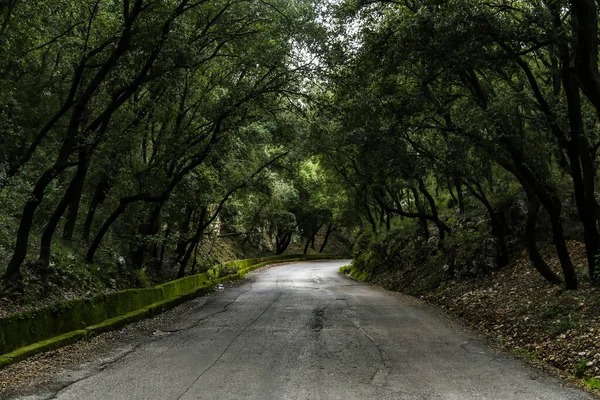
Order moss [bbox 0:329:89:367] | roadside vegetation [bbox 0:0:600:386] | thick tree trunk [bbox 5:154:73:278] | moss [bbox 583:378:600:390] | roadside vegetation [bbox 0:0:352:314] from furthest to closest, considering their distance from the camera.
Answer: roadside vegetation [bbox 0:0:352:314], thick tree trunk [bbox 5:154:73:278], roadside vegetation [bbox 0:0:600:386], moss [bbox 0:329:89:367], moss [bbox 583:378:600:390]

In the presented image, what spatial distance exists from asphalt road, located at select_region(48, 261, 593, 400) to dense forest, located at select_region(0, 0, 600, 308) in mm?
3722

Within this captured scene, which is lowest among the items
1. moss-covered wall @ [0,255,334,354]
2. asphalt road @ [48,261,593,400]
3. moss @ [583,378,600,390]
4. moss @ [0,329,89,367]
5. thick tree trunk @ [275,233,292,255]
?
moss @ [583,378,600,390]

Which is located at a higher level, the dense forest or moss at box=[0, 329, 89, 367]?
the dense forest

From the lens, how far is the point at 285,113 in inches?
661

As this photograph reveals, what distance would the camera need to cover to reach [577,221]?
14070mm

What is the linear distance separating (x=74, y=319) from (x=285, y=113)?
10.5m

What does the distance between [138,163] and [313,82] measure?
6118 mm

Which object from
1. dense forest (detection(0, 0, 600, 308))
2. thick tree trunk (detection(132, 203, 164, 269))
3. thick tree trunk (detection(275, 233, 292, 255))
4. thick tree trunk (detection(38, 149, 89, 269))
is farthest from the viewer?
thick tree trunk (detection(275, 233, 292, 255))

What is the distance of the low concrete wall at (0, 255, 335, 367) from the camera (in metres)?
6.88

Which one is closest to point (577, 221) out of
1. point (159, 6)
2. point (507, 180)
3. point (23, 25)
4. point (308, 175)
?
point (507, 180)

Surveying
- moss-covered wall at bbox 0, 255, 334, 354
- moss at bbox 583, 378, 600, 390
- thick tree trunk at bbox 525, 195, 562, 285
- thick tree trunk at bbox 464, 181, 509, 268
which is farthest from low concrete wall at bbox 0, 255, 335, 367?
thick tree trunk at bbox 464, 181, 509, 268

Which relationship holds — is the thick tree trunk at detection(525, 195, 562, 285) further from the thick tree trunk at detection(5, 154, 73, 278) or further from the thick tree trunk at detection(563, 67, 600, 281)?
the thick tree trunk at detection(5, 154, 73, 278)

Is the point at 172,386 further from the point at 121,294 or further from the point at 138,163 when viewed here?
the point at 138,163

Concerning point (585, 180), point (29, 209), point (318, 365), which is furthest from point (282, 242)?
point (318, 365)
